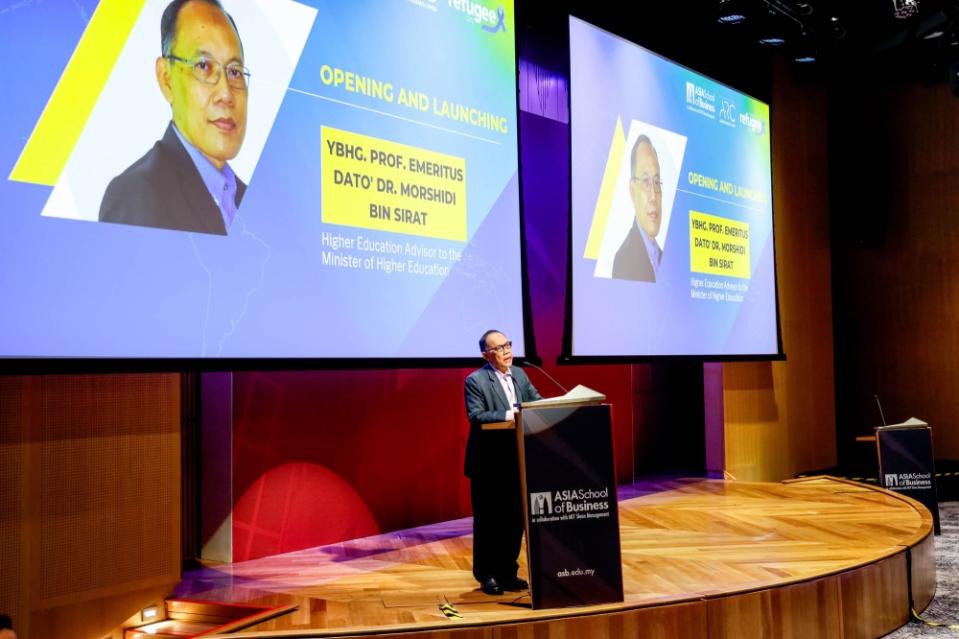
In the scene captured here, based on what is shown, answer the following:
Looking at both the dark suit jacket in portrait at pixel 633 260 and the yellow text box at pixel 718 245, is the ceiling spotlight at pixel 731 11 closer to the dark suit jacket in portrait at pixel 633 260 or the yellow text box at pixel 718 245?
the yellow text box at pixel 718 245

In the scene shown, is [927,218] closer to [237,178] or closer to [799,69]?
[799,69]

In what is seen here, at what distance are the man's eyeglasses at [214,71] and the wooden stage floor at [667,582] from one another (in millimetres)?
1961

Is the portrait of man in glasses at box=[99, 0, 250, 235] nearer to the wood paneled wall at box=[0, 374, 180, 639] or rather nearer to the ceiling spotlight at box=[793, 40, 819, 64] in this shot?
the wood paneled wall at box=[0, 374, 180, 639]

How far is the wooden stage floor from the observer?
290 centimetres

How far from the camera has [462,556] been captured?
4.13m

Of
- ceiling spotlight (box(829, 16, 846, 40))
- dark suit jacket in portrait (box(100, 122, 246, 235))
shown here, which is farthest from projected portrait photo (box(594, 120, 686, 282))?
dark suit jacket in portrait (box(100, 122, 246, 235))

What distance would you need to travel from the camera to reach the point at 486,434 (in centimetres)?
335

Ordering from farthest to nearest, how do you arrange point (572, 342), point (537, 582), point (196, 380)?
point (572, 342)
point (196, 380)
point (537, 582)

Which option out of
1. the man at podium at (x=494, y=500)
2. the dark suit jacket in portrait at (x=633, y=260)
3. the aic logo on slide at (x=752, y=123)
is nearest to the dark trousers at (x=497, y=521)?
the man at podium at (x=494, y=500)

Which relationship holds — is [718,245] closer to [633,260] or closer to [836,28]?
[633,260]

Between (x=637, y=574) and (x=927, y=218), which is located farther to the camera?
(x=927, y=218)

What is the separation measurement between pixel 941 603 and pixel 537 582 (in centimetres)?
227

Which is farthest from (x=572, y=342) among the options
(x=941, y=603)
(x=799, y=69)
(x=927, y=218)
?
(x=927, y=218)

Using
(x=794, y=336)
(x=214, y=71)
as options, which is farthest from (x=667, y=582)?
(x=794, y=336)
